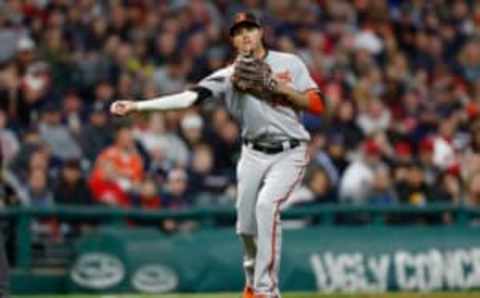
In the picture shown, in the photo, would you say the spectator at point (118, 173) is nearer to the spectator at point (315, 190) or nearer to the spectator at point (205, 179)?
the spectator at point (205, 179)

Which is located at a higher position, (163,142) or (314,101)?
(314,101)

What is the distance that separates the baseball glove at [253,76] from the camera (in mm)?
10688

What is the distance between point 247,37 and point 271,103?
515 millimetres

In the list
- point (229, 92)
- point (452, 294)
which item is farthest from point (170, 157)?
point (229, 92)

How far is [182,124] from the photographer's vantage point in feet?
56.0

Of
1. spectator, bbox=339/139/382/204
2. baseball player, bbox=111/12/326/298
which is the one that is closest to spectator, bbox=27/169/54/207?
spectator, bbox=339/139/382/204

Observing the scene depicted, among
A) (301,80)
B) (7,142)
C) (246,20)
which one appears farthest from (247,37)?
(7,142)

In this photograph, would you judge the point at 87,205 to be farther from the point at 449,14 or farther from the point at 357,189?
the point at 449,14

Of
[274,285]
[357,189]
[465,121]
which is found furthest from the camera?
[465,121]

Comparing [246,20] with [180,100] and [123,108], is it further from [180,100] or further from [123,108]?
[123,108]

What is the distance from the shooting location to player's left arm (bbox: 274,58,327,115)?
424 inches

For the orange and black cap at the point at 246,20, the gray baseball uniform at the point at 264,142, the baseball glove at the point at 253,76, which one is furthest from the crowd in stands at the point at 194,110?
the orange and black cap at the point at 246,20

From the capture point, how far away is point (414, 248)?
16.0m

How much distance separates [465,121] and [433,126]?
58 cm
